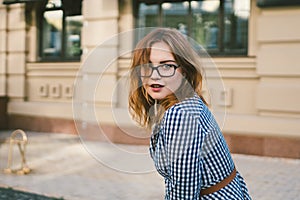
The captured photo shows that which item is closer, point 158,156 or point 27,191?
point 158,156

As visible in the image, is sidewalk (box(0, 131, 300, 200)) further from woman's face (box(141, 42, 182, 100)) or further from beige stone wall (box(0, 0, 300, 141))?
woman's face (box(141, 42, 182, 100))

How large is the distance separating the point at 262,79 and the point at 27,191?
4468mm

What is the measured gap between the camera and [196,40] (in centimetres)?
823

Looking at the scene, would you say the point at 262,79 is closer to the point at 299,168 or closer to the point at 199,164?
the point at 299,168

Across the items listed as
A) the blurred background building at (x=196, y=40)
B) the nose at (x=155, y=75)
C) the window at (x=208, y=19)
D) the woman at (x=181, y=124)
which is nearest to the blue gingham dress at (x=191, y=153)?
the woman at (x=181, y=124)

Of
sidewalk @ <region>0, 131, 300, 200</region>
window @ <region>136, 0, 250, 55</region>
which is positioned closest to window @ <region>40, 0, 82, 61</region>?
window @ <region>136, 0, 250, 55</region>

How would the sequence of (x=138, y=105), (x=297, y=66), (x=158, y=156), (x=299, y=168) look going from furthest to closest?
1. (x=297, y=66)
2. (x=299, y=168)
3. (x=138, y=105)
4. (x=158, y=156)

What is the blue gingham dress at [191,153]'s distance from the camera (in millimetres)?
1215

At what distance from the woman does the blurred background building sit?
4145 mm

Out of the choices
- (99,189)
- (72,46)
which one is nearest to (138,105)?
(99,189)

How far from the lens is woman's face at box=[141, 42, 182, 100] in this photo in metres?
1.28

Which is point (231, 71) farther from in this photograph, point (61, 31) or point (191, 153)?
point (191, 153)

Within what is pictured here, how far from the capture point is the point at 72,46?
407 inches

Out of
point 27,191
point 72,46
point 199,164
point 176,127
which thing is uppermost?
point 72,46
